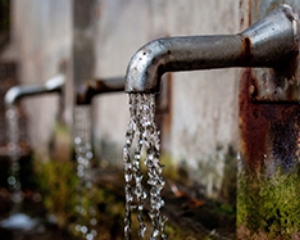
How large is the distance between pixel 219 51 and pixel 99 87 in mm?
1324

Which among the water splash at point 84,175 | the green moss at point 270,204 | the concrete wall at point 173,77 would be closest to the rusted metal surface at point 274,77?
the green moss at point 270,204

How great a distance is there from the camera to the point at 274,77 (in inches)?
52.4

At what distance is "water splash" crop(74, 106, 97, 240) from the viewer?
312 centimetres

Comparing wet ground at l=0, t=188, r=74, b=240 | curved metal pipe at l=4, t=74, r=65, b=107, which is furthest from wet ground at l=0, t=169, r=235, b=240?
curved metal pipe at l=4, t=74, r=65, b=107

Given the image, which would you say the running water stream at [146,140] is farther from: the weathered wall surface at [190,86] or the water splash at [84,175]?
the water splash at [84,175]

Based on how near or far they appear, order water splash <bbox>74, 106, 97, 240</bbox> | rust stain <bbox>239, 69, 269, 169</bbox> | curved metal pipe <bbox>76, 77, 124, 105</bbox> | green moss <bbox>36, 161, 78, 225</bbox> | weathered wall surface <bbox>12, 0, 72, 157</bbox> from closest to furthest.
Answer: rust stain <bbox>239, 69, 269, 169</bbox> → curved metal pipe <bbox>76, 77, 124, 105</bbox> → water splash <bbox>74, 106, 97, 240</bbox> → green moss <bbox>36, 161, 78, 225</bbox> → weathered wall surface <bbox>12, 0, 72, 157</bbox>

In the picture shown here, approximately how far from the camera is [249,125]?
1.50m

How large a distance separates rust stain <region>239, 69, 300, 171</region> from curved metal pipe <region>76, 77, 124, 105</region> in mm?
1009

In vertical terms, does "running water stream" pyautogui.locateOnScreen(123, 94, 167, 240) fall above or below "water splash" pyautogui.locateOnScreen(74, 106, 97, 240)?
above

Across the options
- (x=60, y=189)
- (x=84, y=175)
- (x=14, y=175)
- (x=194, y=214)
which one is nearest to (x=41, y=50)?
(x=14, y=175)

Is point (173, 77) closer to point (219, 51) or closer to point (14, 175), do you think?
point (219, 51)

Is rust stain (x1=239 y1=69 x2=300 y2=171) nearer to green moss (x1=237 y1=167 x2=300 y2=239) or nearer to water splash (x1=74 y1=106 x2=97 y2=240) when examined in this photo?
green moss (x1=237 y1=167 x2=300 y2=239)

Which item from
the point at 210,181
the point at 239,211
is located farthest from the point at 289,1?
the point at 210,181

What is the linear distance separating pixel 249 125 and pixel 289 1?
1.56 ft
